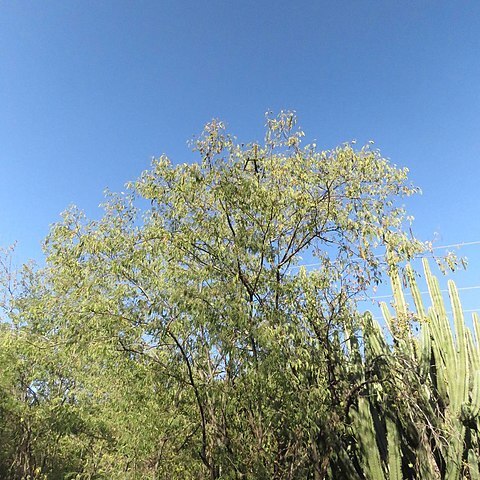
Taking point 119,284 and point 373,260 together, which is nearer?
point 119,284

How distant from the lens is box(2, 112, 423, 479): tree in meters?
5.36

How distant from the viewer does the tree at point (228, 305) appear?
5363 millimetres

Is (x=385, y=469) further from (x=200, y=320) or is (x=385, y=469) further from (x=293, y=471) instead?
(x=200, y=320)

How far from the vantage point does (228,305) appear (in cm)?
525

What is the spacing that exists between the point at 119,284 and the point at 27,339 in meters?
1.93

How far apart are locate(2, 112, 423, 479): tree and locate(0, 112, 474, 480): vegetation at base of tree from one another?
0.08 ft

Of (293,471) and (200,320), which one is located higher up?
(200,320)

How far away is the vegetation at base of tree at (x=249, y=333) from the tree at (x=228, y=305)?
3cm

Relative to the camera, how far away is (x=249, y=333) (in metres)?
5.33

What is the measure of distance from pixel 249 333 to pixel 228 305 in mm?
446

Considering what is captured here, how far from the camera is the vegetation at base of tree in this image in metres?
5.43

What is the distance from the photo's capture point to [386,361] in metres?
6.57

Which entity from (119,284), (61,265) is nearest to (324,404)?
(119,284)

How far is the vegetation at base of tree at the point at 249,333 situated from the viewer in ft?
17.8
